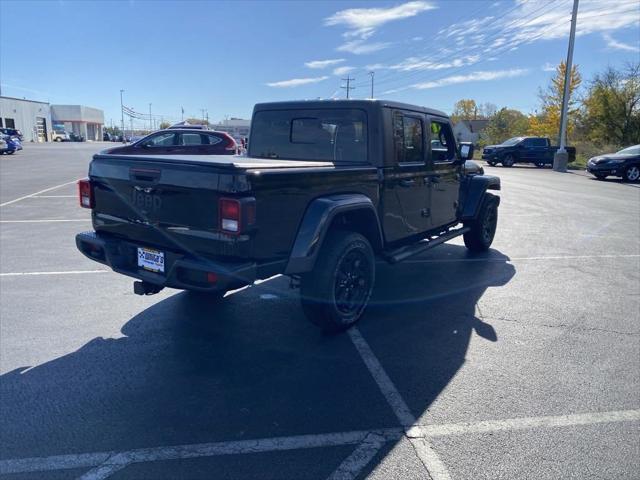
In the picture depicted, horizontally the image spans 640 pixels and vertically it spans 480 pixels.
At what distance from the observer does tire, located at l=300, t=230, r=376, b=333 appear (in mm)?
4102

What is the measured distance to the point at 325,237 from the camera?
4203 millimetres

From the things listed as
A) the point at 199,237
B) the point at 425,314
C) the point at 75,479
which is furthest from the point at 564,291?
the point at 75,479

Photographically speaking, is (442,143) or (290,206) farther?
(442,143)

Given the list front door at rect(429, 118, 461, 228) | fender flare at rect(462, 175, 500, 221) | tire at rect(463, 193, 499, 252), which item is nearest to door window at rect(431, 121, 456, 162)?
front door at rect(429, 118, 461, 228)

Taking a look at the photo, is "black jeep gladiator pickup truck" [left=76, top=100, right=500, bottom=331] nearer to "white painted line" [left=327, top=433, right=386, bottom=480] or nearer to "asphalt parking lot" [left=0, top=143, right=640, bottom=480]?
"asphalt parking lot" [left=0, top=143, right=640, bottom=480]

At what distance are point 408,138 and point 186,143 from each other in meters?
12.3

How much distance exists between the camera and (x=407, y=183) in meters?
5.11

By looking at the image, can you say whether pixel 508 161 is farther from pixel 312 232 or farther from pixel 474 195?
pixel 312 232

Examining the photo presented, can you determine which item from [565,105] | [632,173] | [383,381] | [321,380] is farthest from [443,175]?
[565,105]

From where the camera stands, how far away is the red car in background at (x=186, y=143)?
14.8 meters

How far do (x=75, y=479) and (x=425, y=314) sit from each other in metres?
3.47

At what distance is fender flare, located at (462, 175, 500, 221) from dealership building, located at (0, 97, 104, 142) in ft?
259

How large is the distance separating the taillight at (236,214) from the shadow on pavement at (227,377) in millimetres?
1169

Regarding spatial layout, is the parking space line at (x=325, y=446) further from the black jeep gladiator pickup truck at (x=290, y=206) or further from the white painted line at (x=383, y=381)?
the black jeep gladiator pickup truck at (x=290, y=206)
